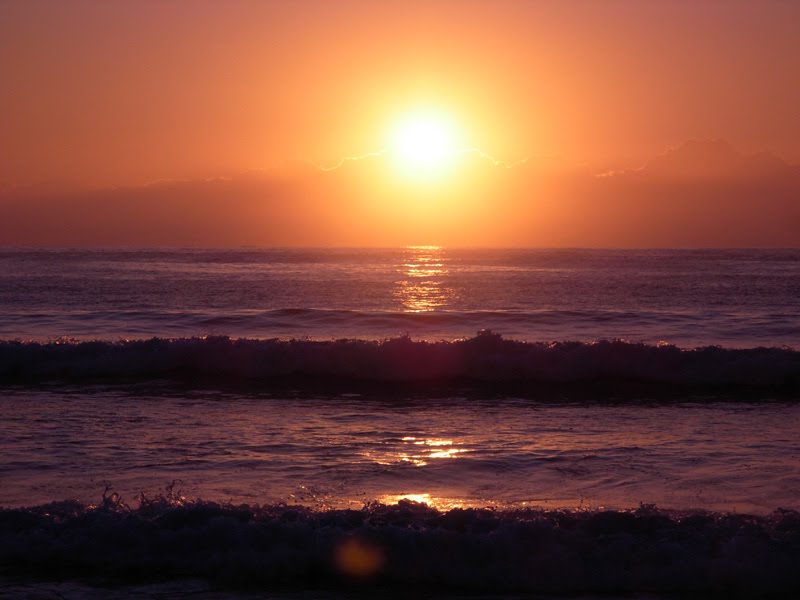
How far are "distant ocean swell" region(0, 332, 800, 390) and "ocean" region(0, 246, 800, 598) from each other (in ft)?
0.14

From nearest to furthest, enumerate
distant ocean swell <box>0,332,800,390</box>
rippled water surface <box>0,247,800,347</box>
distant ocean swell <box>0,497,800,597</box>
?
distant ocean swell <box>0,497,800,597</box> < distant ocean swell <box>0,332,800,390</box> < rippled water surface <box>0,247,800,347</box>

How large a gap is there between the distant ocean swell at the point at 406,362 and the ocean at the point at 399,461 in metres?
0.04

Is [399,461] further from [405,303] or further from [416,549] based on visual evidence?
[405,303]

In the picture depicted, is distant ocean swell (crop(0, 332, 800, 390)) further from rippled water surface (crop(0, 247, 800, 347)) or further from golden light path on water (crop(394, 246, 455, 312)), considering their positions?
golden light path on water (crop(394, 246, 455, 312))

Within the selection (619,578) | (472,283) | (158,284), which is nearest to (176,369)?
(619,578)

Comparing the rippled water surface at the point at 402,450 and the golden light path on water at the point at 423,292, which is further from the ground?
the golden light path on water at the point at 423,292

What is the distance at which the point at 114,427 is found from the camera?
10547 millimetres

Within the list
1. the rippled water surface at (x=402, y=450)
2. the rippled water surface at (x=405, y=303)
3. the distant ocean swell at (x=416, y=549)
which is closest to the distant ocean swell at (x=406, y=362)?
the rippled water surface at (x=402, y=450)

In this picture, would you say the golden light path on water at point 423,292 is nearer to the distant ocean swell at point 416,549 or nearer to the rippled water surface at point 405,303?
the rippled water surface at point 405,303

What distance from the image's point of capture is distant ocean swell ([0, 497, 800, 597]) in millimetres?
6203

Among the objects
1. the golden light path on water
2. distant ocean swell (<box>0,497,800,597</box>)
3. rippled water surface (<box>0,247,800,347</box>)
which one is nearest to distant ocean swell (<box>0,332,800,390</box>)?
rippled water surface (<box>0,247,800,347</box>)

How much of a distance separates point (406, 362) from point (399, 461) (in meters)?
6.39

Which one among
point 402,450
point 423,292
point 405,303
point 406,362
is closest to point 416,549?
point 402,450

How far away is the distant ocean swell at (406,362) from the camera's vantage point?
14.6m
